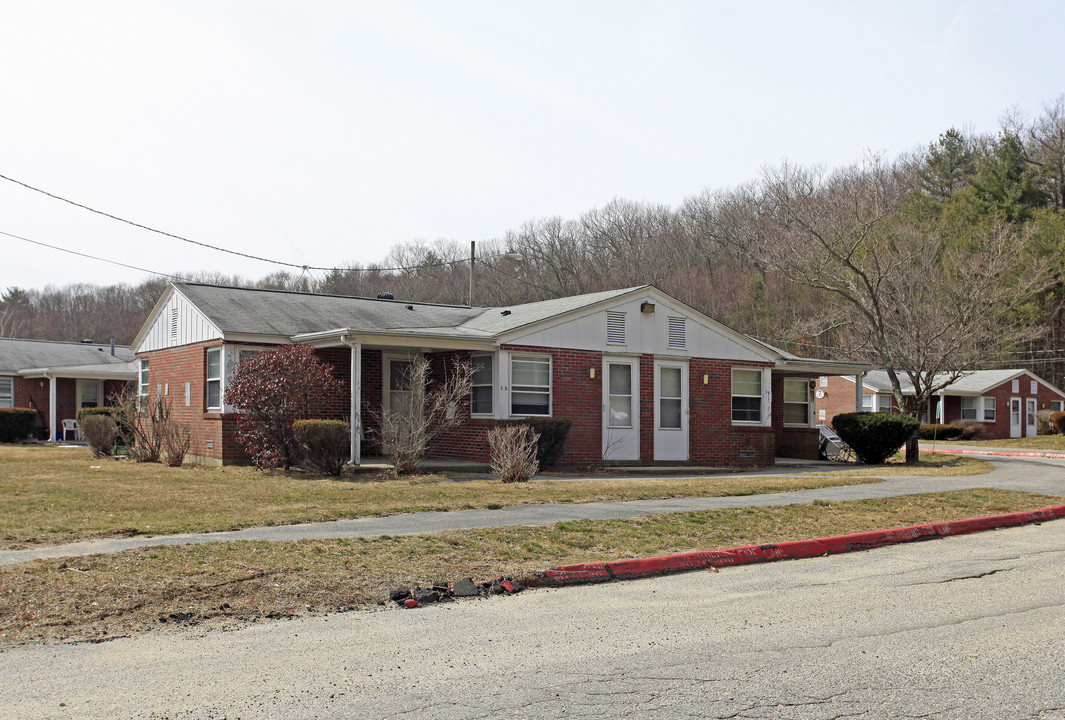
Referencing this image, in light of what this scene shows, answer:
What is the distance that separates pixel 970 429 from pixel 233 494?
41.6 metres

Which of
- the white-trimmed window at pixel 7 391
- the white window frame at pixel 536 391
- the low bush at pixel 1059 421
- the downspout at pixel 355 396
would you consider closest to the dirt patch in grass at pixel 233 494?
the downspout at pixel 355 396

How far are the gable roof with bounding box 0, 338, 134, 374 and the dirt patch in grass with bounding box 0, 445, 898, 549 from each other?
692 inches

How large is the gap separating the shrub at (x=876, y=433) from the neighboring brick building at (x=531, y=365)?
2209mm

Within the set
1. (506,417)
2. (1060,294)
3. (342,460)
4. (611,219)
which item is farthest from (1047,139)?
(342,460)

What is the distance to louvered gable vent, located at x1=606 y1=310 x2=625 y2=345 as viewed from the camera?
2184 centimetres

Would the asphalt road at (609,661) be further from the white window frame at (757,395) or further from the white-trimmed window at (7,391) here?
the white-trimmed window at (7,391)

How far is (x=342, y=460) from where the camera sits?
17578mm

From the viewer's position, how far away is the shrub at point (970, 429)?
4628cm

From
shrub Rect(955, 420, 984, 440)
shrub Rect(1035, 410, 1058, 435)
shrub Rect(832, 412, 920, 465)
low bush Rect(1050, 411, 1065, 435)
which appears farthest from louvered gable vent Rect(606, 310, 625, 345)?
→ shrub Rect(1035, 410, 1058, 435)

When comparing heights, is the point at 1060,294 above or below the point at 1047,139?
below

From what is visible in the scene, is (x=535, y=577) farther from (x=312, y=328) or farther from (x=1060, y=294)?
(x=1060, y=294)

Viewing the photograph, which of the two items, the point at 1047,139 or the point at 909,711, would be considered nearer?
the point at 909,711

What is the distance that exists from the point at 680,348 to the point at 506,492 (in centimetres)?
930

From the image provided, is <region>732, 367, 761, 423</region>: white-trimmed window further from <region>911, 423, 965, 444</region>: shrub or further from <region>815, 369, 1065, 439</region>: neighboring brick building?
<region>911, 423, 965, 444</region>: shrub
